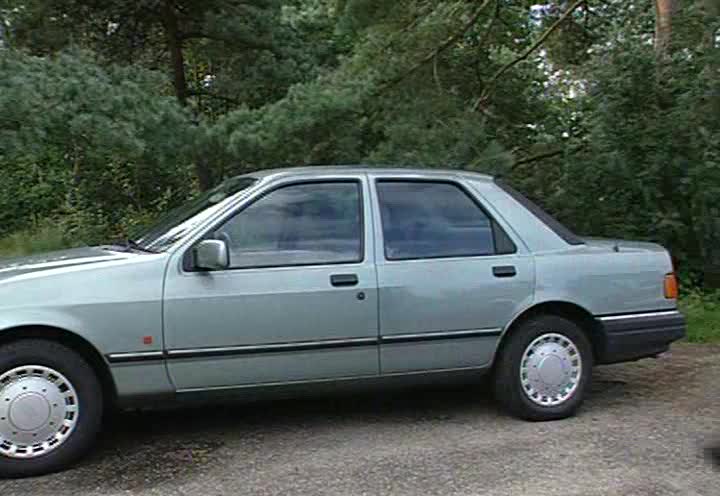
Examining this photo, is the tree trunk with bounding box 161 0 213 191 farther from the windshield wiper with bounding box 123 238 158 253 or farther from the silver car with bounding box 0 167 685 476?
the silver car with bounding box 0 167 685 476

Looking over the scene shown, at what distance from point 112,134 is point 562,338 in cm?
527

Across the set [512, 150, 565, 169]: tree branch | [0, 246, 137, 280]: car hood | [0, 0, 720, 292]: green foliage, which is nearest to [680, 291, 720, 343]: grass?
[0, 0, 720, 292]: green foliage

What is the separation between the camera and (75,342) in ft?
14.3

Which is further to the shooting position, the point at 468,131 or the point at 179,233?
the point at 468,131

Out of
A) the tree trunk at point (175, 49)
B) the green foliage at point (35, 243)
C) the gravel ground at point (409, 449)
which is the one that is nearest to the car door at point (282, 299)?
the gravel ground at point (409, 449)

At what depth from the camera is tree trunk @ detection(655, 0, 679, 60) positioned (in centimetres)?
1005

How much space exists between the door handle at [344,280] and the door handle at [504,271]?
0.94 m

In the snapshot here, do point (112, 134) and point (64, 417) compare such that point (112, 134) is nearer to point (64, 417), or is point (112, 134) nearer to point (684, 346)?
point (64, 417)

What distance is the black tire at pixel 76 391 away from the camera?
165 inches

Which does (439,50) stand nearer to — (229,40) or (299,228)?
(229,40)

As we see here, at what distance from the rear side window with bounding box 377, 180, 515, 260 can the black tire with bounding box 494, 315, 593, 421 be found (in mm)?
546

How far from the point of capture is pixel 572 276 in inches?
204

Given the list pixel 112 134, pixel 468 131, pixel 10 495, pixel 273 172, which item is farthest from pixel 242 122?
pixel 10 495

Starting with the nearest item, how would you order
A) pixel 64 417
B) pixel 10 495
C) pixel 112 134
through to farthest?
pixel 10 495 → pixel 64 417 → pixel 112 134
